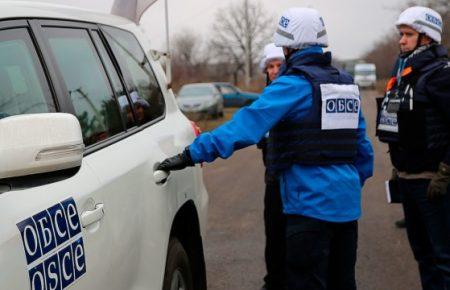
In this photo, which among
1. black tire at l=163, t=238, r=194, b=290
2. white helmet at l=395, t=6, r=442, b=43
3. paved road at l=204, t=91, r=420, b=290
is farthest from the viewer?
paved road at l=204, t=91, r=420, b=290

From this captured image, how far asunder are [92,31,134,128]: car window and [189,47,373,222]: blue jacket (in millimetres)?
374

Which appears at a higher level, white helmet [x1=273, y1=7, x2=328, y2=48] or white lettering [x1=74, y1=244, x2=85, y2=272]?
white helmet [x1=273, y1=7, x2=328, y2=48]

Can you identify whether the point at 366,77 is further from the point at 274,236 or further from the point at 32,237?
the point at 32,237

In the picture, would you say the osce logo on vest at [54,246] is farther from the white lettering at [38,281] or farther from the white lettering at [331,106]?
the white lettering at [331,106]

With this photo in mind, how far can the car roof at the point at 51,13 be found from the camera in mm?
2099

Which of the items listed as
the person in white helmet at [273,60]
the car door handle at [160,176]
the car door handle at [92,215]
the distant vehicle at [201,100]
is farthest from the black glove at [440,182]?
the distant vehicle at [201,100]

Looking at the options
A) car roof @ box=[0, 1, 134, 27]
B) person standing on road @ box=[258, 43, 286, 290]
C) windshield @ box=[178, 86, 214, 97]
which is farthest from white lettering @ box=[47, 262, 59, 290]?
windshield @ box=[178, 86, 214, 97]

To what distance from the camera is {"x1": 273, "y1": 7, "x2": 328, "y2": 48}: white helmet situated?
3.13 m

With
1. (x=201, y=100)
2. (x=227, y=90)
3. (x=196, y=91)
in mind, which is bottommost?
(x=227, y=90)

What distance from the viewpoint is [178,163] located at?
2.92m

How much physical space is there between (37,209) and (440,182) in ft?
8.18

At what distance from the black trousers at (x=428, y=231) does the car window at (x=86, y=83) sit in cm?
194

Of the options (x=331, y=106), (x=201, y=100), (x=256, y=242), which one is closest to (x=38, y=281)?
(x=331, y=106)

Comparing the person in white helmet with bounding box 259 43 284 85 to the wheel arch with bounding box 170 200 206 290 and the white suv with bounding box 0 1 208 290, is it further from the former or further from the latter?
the wheel arch with bounding box 170 200 206 290
